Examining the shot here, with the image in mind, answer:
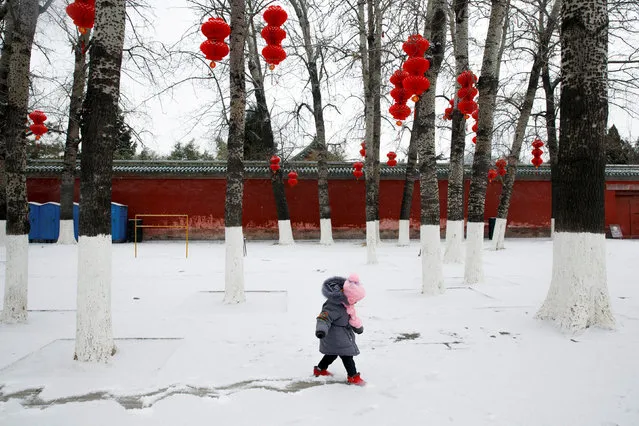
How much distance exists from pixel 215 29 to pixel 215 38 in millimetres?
116

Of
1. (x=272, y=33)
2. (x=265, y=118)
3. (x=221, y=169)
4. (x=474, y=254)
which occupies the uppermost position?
(x=265, y=118)

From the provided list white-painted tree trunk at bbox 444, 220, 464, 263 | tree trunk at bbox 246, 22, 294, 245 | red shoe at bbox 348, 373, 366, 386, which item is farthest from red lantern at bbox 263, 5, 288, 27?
tree trunk at bbox 246, 22, 294, 245

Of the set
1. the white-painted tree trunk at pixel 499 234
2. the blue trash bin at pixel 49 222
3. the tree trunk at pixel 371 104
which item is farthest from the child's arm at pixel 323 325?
the blue trash bin at pixel 49 222

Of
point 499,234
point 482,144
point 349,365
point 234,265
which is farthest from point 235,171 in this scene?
point 499,234

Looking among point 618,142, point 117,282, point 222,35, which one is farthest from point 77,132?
point 618,142

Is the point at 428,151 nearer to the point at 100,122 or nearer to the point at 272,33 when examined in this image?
the point at 272,33

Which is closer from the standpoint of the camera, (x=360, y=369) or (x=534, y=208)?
(x=360, y=369)

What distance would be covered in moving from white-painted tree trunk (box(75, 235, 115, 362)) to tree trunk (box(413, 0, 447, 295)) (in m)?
4.35

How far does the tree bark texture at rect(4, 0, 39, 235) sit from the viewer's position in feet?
16.0

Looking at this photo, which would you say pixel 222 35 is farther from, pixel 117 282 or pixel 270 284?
pixel 117 282

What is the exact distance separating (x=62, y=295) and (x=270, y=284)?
124 inches

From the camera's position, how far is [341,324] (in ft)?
11.0

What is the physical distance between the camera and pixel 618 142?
31938mm

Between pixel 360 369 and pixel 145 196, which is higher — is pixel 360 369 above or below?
below
